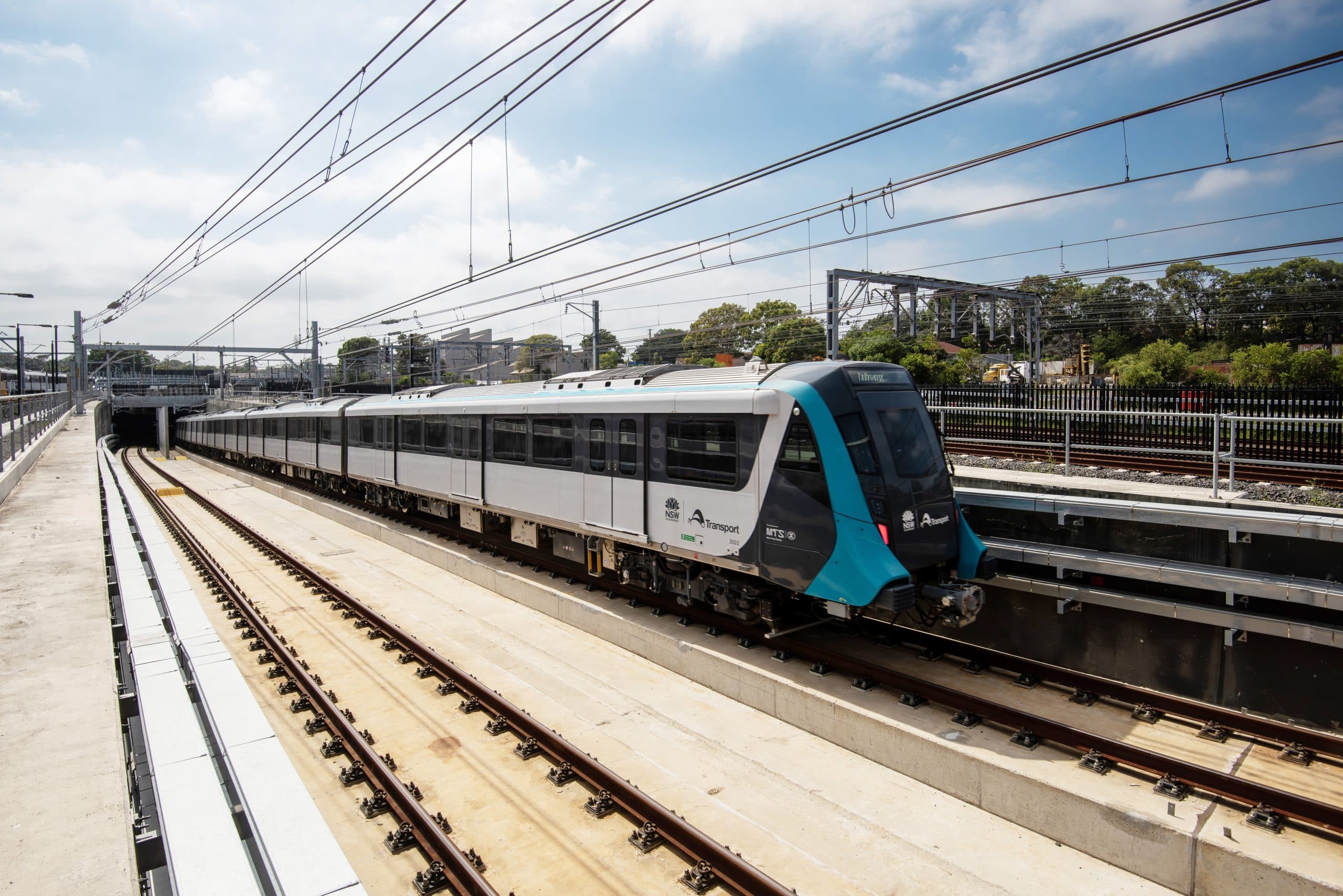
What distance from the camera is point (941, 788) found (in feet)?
21.2

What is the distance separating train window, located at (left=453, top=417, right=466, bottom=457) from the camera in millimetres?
15086

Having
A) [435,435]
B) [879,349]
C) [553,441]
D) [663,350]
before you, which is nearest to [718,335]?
[663,350]

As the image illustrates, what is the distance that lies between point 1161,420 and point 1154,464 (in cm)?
93

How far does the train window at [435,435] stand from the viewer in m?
15.9

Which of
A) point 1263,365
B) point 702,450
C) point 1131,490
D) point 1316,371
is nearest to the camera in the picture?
point 702,450

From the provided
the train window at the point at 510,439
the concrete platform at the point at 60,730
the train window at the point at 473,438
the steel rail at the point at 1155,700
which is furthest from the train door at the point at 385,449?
the steel rail at the point at 1155,700

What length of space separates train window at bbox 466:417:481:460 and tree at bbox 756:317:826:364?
28021mm

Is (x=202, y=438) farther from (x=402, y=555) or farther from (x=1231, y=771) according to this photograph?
(x=1231, y=771)

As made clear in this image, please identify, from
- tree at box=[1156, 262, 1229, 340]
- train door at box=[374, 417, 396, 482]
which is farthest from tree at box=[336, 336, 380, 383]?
tree at box=[1156, 262, 1229, 340]

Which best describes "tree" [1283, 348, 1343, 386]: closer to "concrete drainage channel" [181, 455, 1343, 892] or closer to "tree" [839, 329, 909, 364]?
"tree" [839, 329, 909, 364]

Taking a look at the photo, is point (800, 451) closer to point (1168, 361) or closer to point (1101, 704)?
point (1101, 704)

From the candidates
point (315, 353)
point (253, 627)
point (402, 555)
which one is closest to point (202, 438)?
point (315, 353)

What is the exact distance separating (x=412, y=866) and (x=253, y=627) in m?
6.95

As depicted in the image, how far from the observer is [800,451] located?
7957 mm
